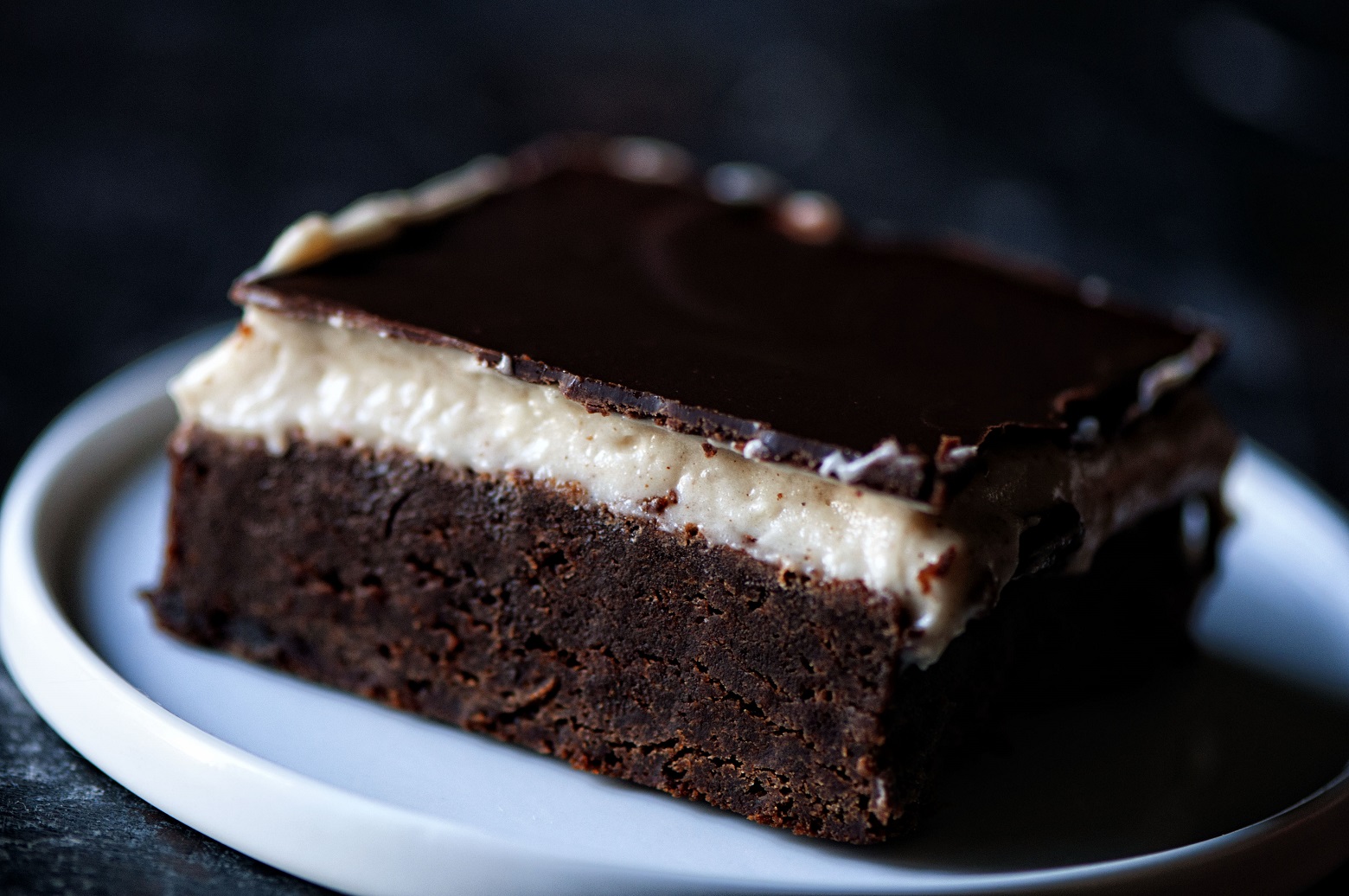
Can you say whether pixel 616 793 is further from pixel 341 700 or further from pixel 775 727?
pixel 341 700

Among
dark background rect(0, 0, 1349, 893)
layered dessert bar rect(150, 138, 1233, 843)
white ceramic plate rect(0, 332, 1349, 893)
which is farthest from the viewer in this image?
dark background rect(0, 0, 1349, 893)

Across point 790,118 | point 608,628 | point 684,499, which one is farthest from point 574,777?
point 790,118

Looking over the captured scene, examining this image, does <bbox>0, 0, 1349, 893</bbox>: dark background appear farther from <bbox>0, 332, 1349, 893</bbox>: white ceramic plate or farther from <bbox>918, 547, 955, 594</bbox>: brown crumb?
<bbox>918, 547, 955, 594</bbox>: brown crumb

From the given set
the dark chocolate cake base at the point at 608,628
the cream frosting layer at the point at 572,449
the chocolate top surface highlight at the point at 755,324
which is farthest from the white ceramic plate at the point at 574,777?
the chocolate top surface highlight at the point at 755,324

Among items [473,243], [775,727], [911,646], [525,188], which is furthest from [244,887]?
[525,188]

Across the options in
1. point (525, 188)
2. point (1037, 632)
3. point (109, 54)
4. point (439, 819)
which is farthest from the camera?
point (109, 54)

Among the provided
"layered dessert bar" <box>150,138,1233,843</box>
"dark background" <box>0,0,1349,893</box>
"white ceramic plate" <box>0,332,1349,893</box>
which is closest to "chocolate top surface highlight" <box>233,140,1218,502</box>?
"layered dessert bar" <box>150,138,1233,843</box>

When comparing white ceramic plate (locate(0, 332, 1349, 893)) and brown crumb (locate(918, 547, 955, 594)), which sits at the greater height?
brown crumb (locate(918, 547, 955, 594))
